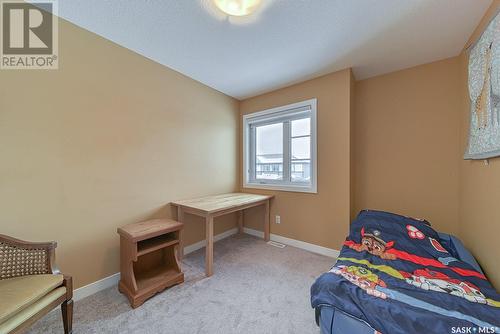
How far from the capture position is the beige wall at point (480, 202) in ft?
4.28

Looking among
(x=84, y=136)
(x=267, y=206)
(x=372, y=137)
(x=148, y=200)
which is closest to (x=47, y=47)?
(x=84, y=136)

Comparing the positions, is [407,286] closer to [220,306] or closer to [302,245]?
[220,306]

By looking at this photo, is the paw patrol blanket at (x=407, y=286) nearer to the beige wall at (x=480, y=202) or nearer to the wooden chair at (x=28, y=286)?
the beige wall at (x=480, y=202)

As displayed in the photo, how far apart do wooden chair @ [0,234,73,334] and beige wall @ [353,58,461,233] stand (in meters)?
3.08

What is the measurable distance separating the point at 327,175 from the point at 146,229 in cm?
220

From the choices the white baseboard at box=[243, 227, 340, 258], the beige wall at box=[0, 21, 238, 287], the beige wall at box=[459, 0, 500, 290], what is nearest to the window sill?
the white baseboard at box=[243, 227, 340, 258]

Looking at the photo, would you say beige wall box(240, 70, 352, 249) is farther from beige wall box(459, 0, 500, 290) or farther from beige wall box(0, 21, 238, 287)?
beige wall box(0, 21, 238, 287)

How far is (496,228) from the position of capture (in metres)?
1.29

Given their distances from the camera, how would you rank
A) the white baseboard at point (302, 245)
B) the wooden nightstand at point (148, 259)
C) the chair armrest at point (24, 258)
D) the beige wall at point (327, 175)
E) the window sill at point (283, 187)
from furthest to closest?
the window sill at point (283, 187) < the white baseboard at point (302, 245) < the beige wall at point (327, 175) < the wooden nightstand at point (148, 259) < the chair armrest at point (24, 258)

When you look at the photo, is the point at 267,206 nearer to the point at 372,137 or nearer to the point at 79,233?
the point at 372,137

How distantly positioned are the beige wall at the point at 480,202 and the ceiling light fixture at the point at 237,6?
1.70 m

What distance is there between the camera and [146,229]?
1.77 m

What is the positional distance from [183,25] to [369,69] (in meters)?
2.23

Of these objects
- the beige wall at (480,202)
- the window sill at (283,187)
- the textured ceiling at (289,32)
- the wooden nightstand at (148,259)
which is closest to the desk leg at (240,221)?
the window sill at (283,187)
